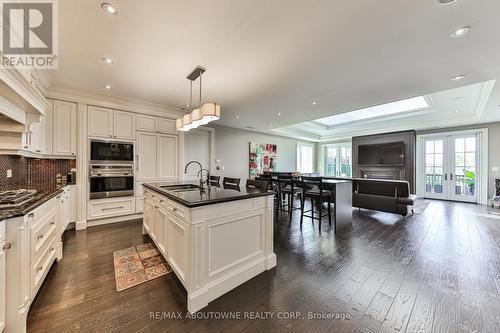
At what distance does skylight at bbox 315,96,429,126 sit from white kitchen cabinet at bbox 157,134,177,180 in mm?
4983

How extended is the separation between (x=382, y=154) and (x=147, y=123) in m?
8.03

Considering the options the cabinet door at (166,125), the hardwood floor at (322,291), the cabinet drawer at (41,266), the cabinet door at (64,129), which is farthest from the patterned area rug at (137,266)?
the cabinet door at (166,125)

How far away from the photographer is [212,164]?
591 cm

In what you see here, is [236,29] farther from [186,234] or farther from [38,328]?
[38,328]

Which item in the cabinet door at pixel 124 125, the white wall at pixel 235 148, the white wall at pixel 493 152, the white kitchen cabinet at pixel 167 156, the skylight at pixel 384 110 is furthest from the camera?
the white wall at pixel 235 148

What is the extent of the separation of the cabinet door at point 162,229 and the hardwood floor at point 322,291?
1.20 ft

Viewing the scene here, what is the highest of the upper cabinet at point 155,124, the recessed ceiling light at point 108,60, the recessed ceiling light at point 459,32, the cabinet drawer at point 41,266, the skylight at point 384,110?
the skylight at point 384,110

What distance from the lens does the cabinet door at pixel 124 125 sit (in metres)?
3.91

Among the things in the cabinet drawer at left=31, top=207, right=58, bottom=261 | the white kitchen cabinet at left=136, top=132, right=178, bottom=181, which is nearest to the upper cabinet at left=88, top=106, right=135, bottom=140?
the white kitchen cabinet at left=136, top=132, right=178, bottom=181

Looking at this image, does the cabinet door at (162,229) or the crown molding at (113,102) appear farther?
the crown molding at (113,102)

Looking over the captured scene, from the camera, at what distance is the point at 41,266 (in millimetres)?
1795

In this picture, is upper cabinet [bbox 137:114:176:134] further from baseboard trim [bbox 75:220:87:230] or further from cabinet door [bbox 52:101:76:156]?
baseboard trim [bbox 75:220:87:230]

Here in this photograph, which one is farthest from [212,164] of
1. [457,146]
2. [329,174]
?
[457,146]

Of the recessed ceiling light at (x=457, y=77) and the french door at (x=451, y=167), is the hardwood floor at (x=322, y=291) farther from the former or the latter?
the french door at (x=451, y=167)
